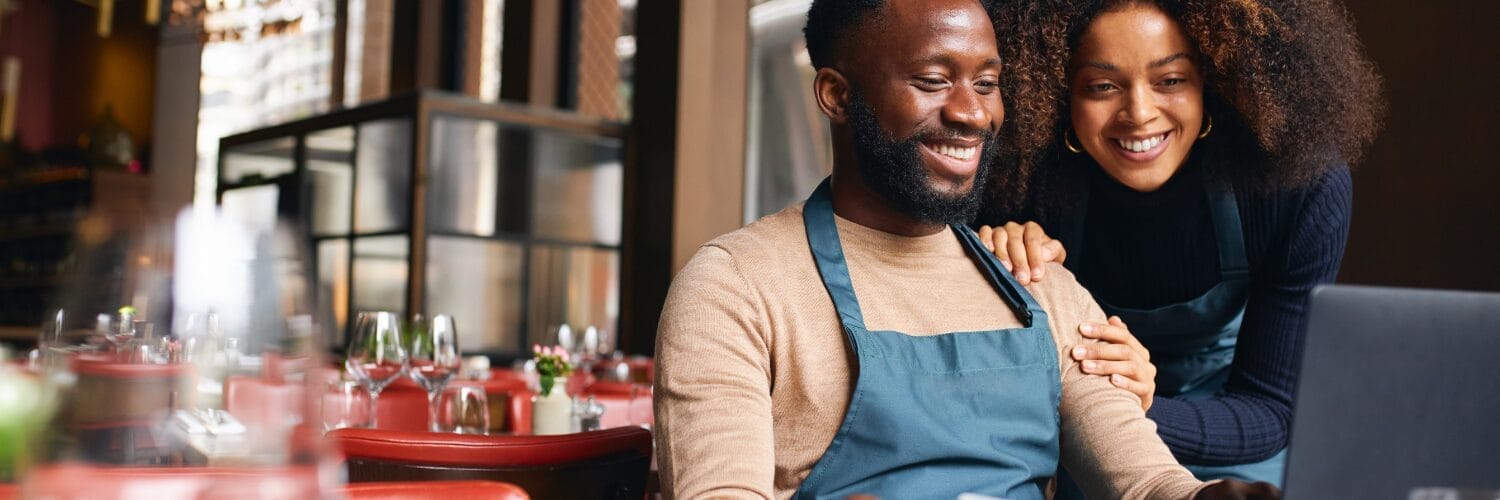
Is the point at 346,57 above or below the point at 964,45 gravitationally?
above

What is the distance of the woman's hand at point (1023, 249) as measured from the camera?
1659mm

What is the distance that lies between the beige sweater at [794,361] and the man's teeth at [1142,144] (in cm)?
34

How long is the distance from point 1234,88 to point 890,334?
0.80 metres

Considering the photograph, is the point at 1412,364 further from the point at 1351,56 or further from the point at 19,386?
the point at 1351,56

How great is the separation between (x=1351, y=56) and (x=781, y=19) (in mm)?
4338

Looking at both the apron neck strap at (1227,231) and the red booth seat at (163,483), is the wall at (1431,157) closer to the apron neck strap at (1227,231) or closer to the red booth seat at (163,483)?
the apron neck strap at (1227,231)

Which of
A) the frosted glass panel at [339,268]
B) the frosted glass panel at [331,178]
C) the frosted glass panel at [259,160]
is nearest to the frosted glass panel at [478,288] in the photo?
the frosted glass panel at [339,268]

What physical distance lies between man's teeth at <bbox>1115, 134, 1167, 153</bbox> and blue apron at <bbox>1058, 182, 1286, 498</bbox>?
13 cm

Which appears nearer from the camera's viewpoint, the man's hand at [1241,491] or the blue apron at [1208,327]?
the man's hand at [1241,491]

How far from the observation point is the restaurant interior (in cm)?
39

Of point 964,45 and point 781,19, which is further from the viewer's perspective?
point 781,19

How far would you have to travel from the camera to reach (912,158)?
1491 millimetres

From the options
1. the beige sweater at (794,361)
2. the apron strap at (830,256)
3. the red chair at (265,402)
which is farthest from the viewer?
the apron strap at (830,256)

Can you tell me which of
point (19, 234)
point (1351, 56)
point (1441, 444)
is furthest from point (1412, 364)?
point (19, 234)
